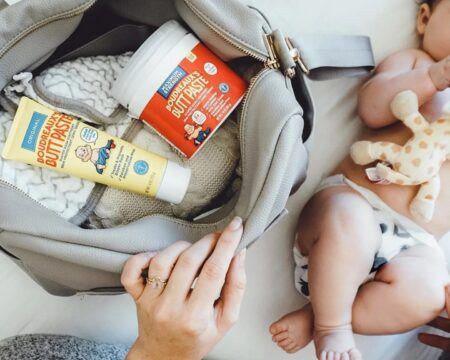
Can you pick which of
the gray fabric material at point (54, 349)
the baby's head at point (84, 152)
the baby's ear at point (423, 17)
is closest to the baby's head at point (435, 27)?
the baby's ear at point (423, 17)

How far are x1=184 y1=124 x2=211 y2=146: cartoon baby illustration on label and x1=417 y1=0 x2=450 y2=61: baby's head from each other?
0.40 m

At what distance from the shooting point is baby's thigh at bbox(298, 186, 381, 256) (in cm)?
78

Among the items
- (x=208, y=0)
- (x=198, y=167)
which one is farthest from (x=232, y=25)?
(x=198, y=167)

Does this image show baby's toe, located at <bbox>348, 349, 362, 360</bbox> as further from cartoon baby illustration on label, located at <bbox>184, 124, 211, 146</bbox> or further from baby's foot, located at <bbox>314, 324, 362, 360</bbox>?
cartoon baby illustration on label, located at <bbox>184, 124, 211, 146</bbox>

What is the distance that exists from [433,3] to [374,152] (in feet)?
0.85

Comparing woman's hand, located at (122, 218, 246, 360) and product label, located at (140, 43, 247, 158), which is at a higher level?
product label, located at (140, 43, 247, 158)

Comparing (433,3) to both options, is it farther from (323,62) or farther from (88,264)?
(88,264)

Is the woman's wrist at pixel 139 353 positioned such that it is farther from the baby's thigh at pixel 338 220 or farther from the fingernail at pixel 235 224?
the baby's thigh at pixel 338 220

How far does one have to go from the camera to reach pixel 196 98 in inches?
26.2

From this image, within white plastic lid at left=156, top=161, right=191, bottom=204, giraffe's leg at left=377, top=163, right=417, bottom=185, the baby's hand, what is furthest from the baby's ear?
white plastic lid at left=156, top=161, right=191, bottom=204

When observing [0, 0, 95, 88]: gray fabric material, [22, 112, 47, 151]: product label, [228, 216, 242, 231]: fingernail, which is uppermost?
[0, 0, 95, 88]: gray fabric material

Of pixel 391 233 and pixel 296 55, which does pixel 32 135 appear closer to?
pixel 296 55

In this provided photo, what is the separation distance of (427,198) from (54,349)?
59cm

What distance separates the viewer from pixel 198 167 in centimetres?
74
